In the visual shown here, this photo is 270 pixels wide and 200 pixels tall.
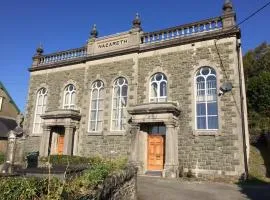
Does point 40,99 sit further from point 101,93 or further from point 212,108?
point 212,108

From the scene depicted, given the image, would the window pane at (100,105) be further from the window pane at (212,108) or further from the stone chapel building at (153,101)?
the window pane at (212,108)

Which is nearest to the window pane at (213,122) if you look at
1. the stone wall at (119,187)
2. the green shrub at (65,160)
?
the stone wall at (119,187)

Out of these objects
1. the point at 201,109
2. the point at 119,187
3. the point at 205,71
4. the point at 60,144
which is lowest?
the point at 119,187

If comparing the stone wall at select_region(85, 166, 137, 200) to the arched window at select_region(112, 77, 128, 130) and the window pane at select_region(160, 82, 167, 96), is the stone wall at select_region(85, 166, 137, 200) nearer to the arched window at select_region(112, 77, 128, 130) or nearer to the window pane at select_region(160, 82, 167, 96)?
the window pane at select_region(160, 82, 167, 96)

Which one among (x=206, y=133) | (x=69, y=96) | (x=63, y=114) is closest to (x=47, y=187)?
(x=206, y=133)

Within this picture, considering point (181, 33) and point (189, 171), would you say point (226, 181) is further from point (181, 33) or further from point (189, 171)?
point (181, 33)

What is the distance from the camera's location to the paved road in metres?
8.95

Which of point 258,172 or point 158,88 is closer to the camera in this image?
point 258,172

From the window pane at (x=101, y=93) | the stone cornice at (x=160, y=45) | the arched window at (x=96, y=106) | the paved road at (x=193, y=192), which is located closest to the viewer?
the paved road at (x=193, y=192)

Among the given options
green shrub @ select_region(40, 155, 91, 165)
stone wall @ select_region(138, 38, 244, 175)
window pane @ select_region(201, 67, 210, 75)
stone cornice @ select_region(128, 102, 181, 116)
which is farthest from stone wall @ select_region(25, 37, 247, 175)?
green shrub @ select_region(40, 155, 91, 165)

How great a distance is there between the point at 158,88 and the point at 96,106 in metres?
4.74

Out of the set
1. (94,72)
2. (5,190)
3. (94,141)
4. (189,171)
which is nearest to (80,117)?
(94,141)

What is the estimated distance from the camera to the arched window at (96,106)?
17.5 metres

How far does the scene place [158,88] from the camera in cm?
1595
